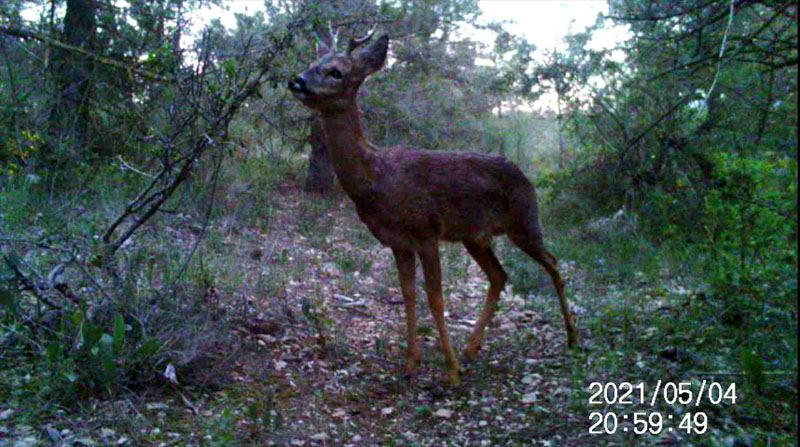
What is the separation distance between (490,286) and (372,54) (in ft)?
8.23

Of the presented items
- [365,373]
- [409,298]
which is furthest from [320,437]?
[409,298]

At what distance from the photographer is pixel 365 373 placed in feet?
18.5

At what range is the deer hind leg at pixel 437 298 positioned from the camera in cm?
550

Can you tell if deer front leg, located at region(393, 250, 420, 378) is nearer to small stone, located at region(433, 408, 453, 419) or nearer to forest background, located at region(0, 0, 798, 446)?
forest background, located at region(0, 0, 798, 446)

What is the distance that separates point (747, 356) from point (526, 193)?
2796 mm

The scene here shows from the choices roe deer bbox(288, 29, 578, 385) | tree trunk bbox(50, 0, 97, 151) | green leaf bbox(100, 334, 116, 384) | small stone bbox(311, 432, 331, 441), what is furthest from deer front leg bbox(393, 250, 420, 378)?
tree trunk bbox(50, 0, 97, 151)

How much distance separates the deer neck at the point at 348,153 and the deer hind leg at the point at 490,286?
141 centimetres

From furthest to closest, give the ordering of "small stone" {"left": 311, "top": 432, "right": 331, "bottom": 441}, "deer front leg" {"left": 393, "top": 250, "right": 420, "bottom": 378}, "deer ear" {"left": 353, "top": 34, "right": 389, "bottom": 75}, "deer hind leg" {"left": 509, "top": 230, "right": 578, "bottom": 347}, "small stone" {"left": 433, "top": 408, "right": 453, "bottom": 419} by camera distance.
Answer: "deer hind leg" {"left": 509, "top": 230, "right": 578, "bottom": 347}, "deer front leg" {"left": 393, "top": 250, "right": 420, "bottom": 378}, "deer ear" {"left": 353, "top": 34, "right": 389, "bottom": 75}, "small stone" {"left": 433, "top": 408, "right": 453, "bottom": 419}, "small stone" {"left": 311, "top": 432, "right": 331, "bottom": 441}

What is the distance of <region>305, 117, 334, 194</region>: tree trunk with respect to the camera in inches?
471

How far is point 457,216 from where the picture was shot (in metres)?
5.91

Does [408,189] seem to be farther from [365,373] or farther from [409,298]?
[365,373]

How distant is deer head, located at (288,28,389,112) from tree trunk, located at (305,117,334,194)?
6.38 metres

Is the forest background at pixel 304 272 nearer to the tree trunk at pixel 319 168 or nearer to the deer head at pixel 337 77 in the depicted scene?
the deer head at pixel 337 77

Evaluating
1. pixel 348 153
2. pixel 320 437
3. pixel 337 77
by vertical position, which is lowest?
pixel 320 437
